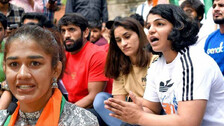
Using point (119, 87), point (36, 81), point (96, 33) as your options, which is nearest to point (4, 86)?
point (119, 87)

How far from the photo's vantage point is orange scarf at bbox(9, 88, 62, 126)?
1.85 m

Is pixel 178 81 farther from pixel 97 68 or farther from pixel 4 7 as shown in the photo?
pixel 4 7

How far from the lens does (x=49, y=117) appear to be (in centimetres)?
186

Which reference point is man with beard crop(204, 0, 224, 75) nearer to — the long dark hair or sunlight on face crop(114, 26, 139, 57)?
the long dark hair

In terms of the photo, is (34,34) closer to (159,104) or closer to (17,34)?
(17,34)

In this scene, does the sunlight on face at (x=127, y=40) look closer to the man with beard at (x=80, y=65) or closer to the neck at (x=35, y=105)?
the man with beard at (x=80, y=65)

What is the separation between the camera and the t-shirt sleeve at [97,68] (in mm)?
3772

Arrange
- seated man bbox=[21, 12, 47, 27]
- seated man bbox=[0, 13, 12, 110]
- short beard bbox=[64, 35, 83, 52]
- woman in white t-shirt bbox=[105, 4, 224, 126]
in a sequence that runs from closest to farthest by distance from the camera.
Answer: woman in white t-shirt bbox=[105, 4, 224, 126], seated man bbox=[0, 13, 12, 110], short beard bbox=[64, 35, 83, 52], seated man bbox=[21, 12, 47, 27]

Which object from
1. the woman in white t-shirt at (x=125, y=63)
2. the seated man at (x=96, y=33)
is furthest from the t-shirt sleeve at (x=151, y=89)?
the seated man at (x=96, y=33)

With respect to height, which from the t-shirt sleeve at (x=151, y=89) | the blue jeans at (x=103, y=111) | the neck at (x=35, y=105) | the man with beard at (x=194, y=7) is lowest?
the blue jeans at (x=103, y=111)

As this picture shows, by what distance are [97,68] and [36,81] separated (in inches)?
80.3

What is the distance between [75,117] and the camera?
1908mm

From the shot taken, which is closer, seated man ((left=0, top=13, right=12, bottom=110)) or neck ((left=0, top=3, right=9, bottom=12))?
seated man ((left=0, top=13, right=12, bottom=110))

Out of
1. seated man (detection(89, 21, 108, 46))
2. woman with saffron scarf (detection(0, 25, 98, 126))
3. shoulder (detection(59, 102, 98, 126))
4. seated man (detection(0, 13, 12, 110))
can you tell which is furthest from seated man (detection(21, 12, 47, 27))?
shoulder (detection(59, 102, 98, 126))
